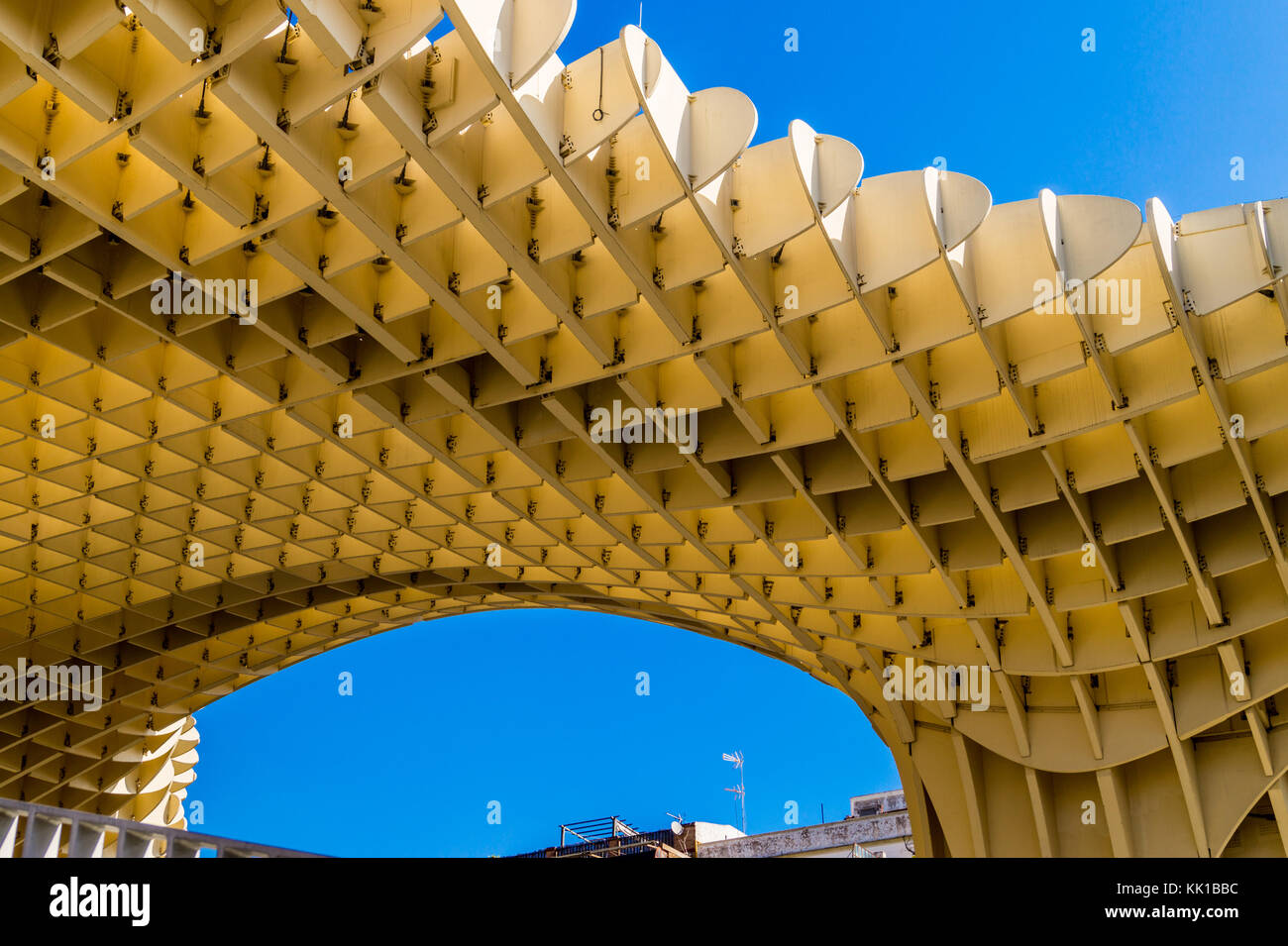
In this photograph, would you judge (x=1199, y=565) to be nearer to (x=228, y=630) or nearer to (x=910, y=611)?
(x=910, y=611)

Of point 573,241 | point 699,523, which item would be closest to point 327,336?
point 573,241

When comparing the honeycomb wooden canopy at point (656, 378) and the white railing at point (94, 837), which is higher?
the honeycomb wooden canopy at point (656, 378)

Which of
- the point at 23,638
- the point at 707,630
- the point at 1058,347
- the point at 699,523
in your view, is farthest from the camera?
the point at 707,630

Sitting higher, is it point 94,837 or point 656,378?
point 656,378

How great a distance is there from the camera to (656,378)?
24281 millimetres

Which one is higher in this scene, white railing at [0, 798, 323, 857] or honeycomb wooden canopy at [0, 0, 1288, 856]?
honeycomb wooden canopy at [0, 0, 1288, 856]

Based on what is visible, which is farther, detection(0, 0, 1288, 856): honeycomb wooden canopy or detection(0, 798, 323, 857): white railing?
detection(0, 0, 1288, 856): honeycomb wooden canopy

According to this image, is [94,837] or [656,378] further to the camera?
[656,378]

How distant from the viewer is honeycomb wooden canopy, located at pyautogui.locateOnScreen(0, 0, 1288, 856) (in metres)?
16.4

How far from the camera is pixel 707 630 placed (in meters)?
45.6

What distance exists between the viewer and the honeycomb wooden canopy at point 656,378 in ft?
53.8

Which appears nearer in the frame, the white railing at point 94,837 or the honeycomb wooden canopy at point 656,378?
the white railing at point 94,837

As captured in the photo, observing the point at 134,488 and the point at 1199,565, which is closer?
the point at 1199,565
